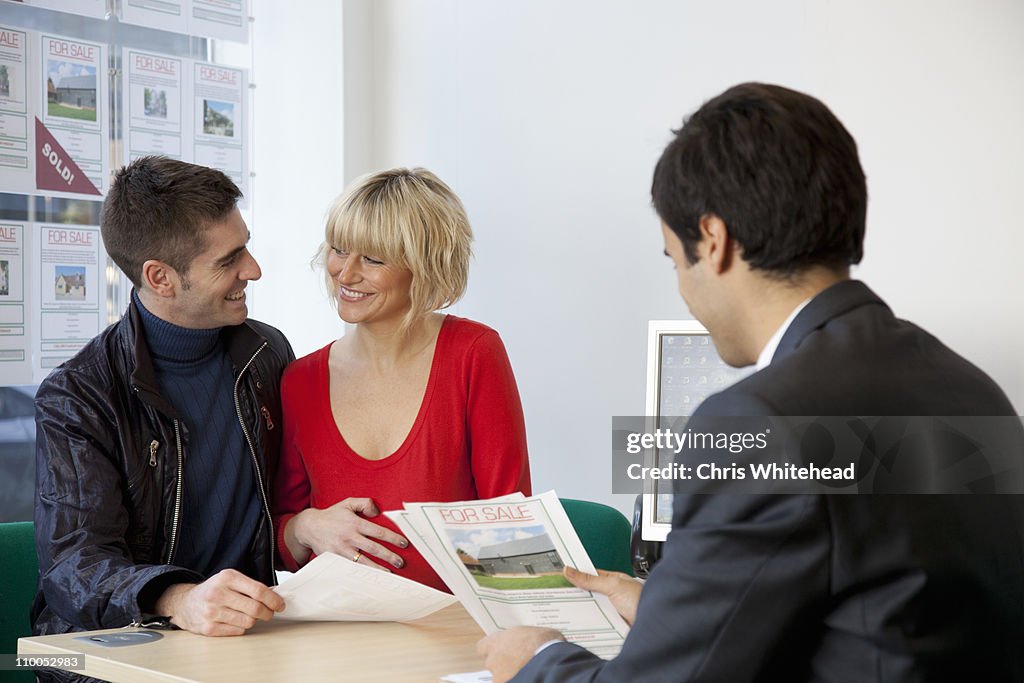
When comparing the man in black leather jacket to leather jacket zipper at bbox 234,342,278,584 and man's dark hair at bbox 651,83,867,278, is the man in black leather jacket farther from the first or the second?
man's dark hair at bbox 651,83,867,278

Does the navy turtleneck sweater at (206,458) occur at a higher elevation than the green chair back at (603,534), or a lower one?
higher

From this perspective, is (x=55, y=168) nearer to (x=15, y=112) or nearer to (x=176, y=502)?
(x=15, y=112)

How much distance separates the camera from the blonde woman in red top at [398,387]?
2.37 metres

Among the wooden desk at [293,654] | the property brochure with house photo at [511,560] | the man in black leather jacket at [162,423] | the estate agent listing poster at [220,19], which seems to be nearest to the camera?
the wooden desk at [293,654]

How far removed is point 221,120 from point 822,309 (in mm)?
2894

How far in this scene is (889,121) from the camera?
2535 mm

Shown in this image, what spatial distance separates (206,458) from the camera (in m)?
2.30

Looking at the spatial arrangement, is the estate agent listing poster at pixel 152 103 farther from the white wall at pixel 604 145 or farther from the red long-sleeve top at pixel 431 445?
the red long-sleeve top at pixel 431 445

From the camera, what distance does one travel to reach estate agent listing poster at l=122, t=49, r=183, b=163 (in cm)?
344

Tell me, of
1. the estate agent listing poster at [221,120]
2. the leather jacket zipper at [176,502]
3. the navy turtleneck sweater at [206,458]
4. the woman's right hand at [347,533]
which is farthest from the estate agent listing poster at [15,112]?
the woman's right hand at [347,533]

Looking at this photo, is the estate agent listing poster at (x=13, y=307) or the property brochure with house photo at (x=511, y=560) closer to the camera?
the property brochure with house photo at (x=511, y=560)

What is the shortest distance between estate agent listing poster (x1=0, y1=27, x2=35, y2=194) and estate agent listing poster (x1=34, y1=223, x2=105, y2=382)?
0.53 feet

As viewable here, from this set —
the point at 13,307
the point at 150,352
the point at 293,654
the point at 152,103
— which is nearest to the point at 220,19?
the point at 152,103

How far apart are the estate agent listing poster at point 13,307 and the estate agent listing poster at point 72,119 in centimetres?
17
